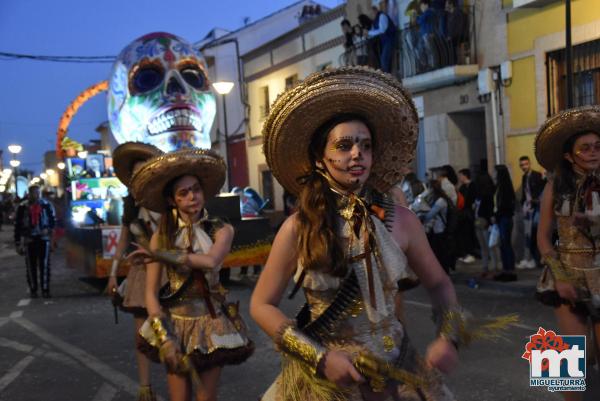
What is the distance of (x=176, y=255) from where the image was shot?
4.27 meters

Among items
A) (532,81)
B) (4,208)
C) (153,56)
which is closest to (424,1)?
(532,81)

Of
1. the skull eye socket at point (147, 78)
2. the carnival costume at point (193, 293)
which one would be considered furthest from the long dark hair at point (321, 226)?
the skull eye socket at point (147, 78)

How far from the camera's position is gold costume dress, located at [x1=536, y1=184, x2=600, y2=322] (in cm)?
453

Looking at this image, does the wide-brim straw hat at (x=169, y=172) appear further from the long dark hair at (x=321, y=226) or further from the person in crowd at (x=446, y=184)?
the person in crowd at (x=446, y=184)

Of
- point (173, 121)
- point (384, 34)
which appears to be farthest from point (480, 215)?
point (384, 34)

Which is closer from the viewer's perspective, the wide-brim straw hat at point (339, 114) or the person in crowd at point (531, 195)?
the wide-brim straw hat at point (339, 114)

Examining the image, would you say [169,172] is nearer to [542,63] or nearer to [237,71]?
[542,63]

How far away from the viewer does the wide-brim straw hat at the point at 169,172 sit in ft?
14.5

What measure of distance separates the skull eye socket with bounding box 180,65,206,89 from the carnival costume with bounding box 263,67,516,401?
1020 cm

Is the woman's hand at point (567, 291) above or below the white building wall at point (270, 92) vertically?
below

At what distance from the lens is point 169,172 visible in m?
4.45

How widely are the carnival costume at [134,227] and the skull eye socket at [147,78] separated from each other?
610cm

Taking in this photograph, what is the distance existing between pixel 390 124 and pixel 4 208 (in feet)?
180

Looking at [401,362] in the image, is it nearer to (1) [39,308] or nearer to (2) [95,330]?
(2) [95,330]
